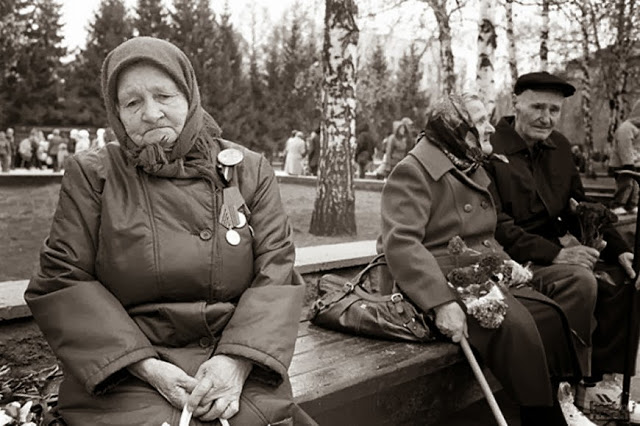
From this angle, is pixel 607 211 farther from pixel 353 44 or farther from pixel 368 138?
pixel 368 138

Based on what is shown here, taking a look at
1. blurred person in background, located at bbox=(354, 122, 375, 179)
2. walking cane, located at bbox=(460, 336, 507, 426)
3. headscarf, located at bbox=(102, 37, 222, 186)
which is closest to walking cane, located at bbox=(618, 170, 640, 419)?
walking cane, located at bbox=(460, 336, 507, 426)

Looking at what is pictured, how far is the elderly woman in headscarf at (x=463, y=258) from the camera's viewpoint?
130 inches

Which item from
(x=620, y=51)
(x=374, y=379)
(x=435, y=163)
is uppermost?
(x=620, y=51)

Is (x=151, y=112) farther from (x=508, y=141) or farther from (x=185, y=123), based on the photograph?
(x=508, y=141)

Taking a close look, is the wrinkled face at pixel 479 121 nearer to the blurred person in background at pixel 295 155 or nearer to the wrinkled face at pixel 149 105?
the wrinkled face at pixel 149 105

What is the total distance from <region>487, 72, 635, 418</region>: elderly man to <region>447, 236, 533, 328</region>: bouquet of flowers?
1.93 feet

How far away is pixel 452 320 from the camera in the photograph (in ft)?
10.9

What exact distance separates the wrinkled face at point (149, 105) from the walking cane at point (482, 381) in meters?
1.80

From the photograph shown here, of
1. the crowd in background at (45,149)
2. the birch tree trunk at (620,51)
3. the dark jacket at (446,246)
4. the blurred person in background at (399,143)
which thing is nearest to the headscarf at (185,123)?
the dark jacket at (446,246)

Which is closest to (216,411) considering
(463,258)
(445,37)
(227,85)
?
(463,258)

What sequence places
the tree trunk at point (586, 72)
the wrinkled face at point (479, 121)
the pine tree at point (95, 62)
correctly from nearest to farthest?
the wrinkled face at point (479, 121), the tree trunk at point (586, 72), the pine tree at point (95, 62)

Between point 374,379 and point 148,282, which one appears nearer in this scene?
point 148,282

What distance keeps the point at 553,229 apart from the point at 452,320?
1449 mm

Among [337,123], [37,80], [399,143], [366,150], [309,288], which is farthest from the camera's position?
[37,80]
